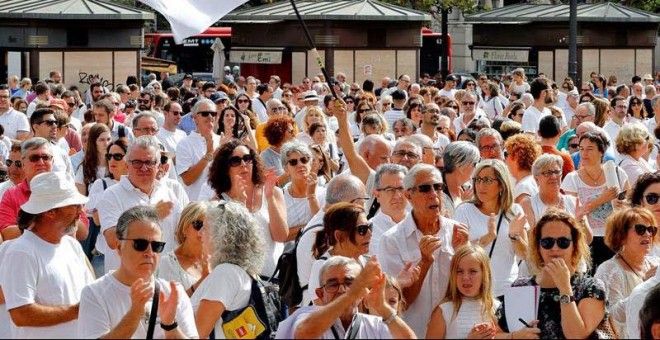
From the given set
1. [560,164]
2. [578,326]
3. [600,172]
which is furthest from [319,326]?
[600,172]

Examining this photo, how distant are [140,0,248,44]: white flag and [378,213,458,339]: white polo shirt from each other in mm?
3856

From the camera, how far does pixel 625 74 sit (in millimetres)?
36625

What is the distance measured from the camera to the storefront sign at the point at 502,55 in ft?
118

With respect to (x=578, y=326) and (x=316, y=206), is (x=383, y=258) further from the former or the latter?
(x=316, y=206)

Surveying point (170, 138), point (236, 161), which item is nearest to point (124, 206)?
point (236, 161)

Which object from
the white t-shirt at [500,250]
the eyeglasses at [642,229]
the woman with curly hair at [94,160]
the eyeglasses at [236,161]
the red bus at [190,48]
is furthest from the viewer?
the red bus at [190,48]

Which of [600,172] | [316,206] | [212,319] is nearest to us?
[212,319]

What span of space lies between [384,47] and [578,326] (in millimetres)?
29760

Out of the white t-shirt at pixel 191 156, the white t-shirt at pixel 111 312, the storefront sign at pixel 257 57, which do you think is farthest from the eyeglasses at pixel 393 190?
the storefront sign at pixel 257 57

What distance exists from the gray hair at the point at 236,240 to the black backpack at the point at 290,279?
0.85 meters

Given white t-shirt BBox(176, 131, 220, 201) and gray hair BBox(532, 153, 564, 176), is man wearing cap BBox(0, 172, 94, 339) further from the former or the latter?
white t-shirt BBox(176, 131, 220, 201)

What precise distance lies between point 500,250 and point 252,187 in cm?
160

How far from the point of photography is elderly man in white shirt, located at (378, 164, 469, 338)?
7379mm

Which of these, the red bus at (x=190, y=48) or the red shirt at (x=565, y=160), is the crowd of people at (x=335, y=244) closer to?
the red shirt at (x=565, y=160)
